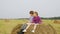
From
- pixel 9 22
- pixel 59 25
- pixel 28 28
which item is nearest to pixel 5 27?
pixel 9 22

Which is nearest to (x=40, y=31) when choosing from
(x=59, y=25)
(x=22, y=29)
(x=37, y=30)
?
(x=37, y=30)

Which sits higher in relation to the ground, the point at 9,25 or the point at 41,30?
the point at 41,30

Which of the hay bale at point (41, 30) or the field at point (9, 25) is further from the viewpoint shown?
the field at point (9, 25)

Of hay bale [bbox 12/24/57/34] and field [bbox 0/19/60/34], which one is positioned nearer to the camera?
hay bale [bbox 12/24/57/34]

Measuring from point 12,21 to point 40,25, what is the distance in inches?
84.2

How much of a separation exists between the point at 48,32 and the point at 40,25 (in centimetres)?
23

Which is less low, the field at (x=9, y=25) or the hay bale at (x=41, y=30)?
the hay bale at (x=41, y=30)

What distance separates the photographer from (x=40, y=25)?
16.0 ft

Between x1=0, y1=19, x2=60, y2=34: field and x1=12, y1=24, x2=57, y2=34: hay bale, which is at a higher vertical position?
x1=12, y1=24, x2=57, y2=34: hay bale

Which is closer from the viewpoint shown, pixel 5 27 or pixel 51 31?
pixel 51 31

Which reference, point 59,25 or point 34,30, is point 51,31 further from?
point 59,25

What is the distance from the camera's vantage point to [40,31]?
492 cm

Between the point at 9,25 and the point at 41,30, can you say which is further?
the point at 9,25

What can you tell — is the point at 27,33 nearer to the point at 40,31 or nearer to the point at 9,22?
the point at 40,31
